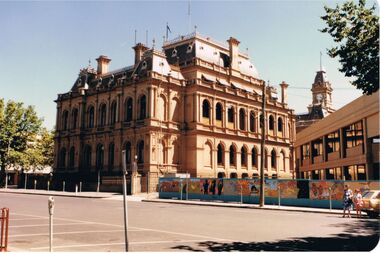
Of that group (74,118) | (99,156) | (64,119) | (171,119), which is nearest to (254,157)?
(171,119)

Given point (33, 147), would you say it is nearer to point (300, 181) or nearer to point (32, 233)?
point (300, 181)

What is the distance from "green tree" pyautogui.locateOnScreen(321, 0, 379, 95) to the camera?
12531 mm

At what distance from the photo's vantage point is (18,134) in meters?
62.7

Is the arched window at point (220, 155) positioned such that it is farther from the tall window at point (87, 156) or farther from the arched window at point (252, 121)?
the tall window at point (87, 156)

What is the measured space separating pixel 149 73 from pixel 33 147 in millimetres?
29587

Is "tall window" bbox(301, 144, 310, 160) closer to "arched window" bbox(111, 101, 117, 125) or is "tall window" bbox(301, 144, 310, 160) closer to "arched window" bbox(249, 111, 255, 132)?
"arched window" bbox(249, 111, 255, 132)

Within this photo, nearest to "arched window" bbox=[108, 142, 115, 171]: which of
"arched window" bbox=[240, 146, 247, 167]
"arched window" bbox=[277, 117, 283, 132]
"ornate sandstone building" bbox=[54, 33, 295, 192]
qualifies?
"ornate sandstone building" bbox=[54, 33, 295, 192]

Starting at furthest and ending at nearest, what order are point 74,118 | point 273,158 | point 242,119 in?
point 273,158, point 74,118, point 242,119

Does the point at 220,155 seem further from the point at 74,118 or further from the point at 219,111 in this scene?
the point at 74,118

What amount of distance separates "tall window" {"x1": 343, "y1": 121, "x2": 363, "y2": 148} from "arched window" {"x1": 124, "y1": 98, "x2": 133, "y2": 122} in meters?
26.9

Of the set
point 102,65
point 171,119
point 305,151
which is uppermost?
point 102,65

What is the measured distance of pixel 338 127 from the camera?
133ft

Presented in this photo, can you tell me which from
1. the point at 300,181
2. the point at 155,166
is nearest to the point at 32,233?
the point at 300,181

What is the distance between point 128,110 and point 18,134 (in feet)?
73.3
